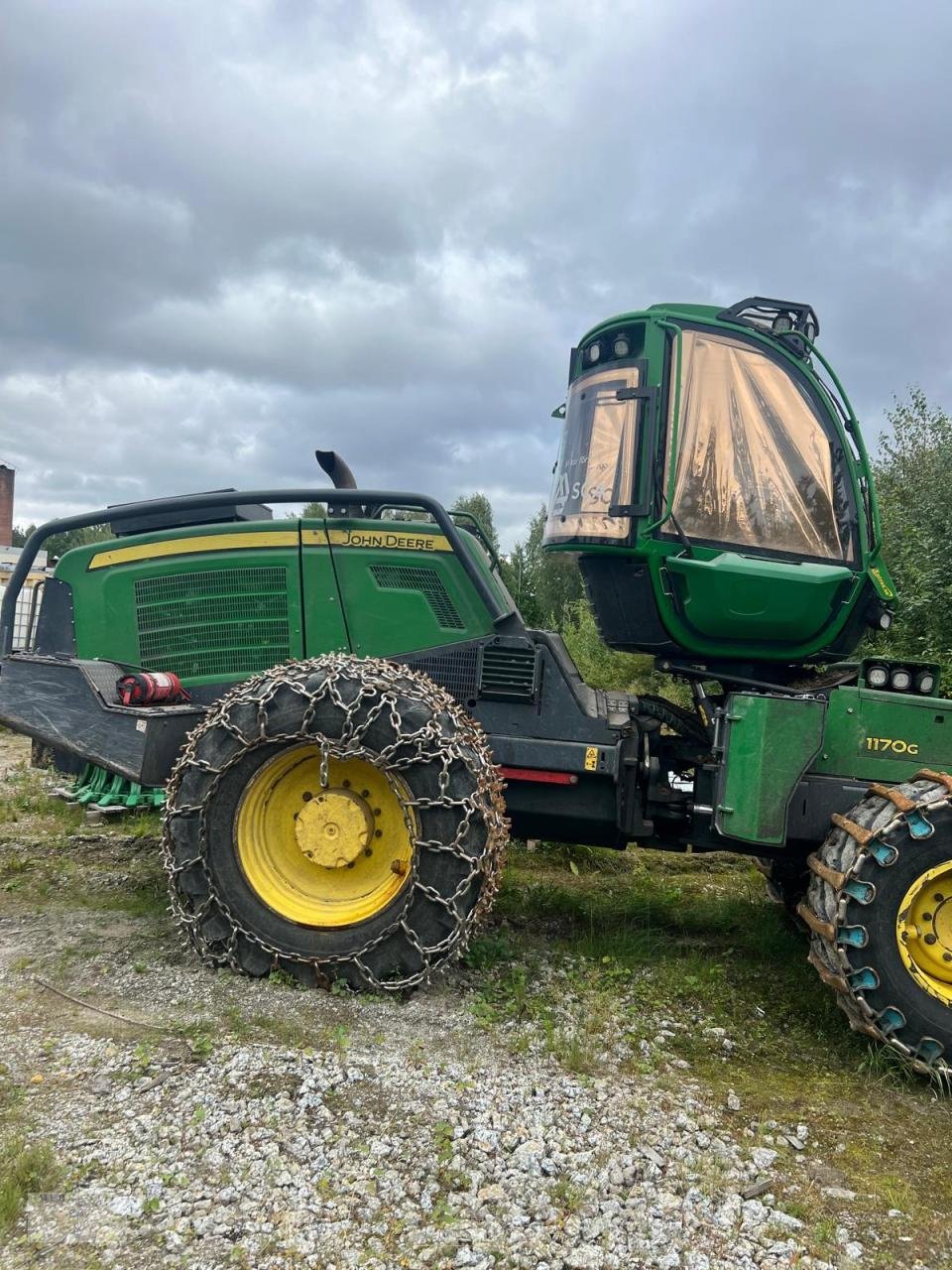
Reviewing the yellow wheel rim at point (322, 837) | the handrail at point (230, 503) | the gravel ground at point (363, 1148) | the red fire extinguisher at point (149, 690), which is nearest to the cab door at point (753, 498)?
the handrail at point (230, 503)

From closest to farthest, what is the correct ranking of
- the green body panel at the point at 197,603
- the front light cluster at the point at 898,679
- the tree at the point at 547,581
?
1. the front light cluster at the point at 898,679
2. the green body panel at the point at 197,603
3. the tree at the point at 547,581

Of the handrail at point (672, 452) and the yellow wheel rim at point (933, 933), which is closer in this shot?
the yellow wheel rim at point (933, 933)

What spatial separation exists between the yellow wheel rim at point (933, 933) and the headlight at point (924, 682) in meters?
0.86

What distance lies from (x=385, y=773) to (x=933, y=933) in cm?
226

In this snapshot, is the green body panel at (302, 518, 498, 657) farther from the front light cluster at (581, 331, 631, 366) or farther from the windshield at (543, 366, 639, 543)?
the front light cluster at (581, 331, 631, 366)

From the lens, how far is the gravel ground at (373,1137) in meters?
2.45

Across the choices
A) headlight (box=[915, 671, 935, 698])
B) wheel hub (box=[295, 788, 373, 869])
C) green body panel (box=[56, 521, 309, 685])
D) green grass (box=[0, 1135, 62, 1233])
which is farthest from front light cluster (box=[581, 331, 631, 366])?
green grass (box=[0, 1135, 62, 1233])

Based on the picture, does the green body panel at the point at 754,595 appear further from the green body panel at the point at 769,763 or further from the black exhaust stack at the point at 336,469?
the black exhaust stack at the point at 336,469

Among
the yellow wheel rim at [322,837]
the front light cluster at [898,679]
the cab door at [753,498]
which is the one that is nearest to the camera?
the yellow wheel rim at [322,837]

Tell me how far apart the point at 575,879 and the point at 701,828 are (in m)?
1.91

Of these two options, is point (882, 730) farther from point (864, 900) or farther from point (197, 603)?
point (197, 603)

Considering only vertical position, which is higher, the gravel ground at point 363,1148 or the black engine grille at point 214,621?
the black engine grille at point 214,621

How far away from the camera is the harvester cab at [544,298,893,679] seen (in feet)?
14.0

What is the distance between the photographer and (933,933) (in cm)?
369
